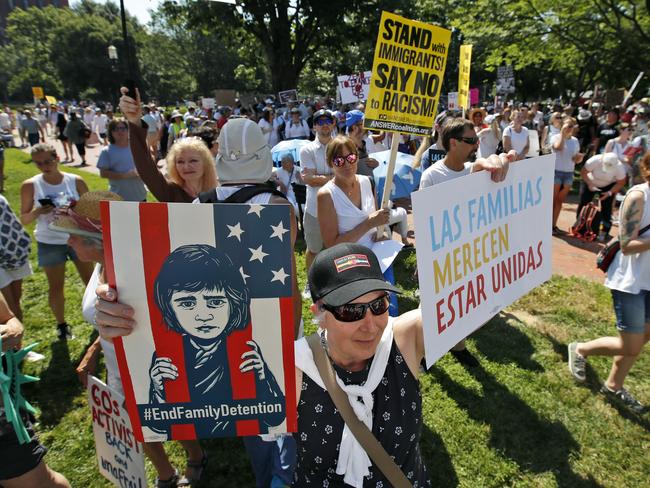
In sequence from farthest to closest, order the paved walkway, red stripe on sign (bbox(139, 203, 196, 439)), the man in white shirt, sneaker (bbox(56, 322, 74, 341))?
A: the paved walkway < the man in white shirt < sneaker (bbox(56, 322, 74, 341)) < red stripe on sign (bbox(139, 203, 196, 439))

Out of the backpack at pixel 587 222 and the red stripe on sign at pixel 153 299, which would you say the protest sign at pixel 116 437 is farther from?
the backpack at pixel 587 222

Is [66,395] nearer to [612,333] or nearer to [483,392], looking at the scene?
[483,392]

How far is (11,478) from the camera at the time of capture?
6.55 feet

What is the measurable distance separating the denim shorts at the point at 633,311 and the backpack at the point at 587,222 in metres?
4.80

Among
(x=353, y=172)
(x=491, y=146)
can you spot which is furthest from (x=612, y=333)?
(x=491, y=146)

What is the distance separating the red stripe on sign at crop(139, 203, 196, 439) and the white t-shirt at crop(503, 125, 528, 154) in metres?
7.76

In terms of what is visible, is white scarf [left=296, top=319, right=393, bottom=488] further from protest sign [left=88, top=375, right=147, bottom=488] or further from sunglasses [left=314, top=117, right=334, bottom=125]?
sunglasses [left=314, top=117, right=334, bottom=125]

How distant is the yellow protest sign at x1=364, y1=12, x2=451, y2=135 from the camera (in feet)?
10.7

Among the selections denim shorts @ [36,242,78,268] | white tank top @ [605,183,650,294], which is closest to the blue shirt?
denim shorts @ [36,242,78,268]

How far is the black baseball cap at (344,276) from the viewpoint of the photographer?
1586 mm

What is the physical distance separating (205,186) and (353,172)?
1173mm

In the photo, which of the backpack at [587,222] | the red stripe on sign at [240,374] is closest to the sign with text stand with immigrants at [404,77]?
the red stripe on sign at [240,374]

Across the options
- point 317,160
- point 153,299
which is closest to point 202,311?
point 153,299

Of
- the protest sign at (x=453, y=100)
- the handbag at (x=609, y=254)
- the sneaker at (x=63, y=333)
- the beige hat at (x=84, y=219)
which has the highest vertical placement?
the protest sign at (x=453, y=100)
